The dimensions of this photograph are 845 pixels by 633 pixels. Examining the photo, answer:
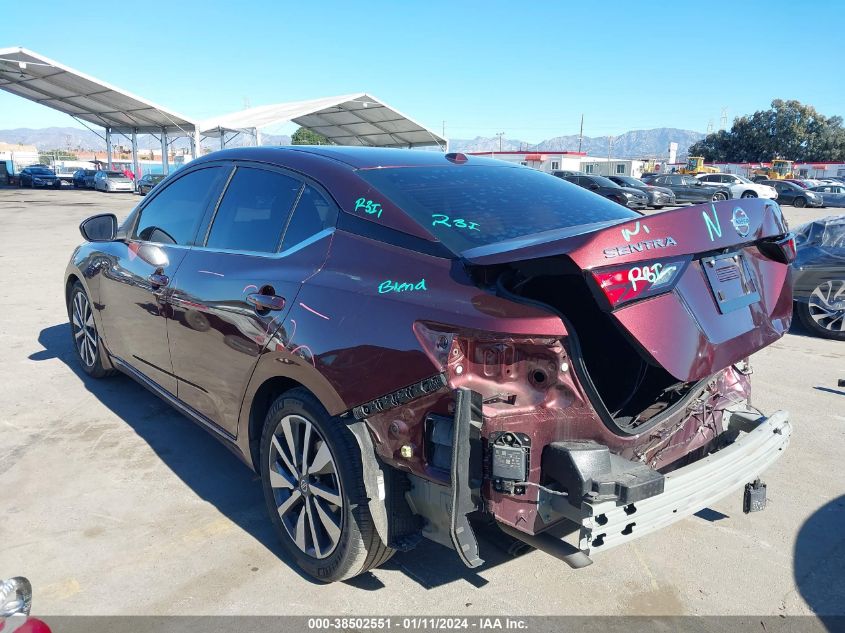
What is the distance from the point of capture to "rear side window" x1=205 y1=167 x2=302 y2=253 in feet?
9.87

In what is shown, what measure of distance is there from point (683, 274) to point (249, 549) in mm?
2221

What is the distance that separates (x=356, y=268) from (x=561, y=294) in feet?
2.53

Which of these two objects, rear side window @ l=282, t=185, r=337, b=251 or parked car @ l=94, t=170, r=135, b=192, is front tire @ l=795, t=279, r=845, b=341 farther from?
parked car @ l=94, t=170, r=135, b=192

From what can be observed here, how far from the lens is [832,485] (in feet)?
12.0

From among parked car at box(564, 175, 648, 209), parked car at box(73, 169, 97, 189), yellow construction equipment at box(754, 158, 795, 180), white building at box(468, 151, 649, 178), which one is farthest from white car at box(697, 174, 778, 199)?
parked car at box(73, 169, 97, 189)

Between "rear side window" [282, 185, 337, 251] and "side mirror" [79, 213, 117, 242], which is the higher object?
"rear side window" [282, 185, 337, 251]

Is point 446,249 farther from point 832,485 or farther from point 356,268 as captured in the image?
point 832,485

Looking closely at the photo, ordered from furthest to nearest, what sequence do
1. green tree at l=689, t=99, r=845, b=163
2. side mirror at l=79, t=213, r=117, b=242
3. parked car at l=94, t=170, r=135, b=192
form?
green tree at l=689, t=99, r=845, b=163
parked car at l=94, t=170, r=135, b=192
side mirror at l=79, t=213, r=117, b=242

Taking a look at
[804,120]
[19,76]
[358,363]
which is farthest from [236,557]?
[804,120]

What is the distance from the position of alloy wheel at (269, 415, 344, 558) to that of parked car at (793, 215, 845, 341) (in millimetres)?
6060

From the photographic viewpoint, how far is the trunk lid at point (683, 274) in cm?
205

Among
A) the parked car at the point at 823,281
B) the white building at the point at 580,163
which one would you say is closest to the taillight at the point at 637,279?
the parked car at the point at 823,281

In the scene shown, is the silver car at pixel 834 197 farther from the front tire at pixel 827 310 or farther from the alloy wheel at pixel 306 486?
the alloy wheel at pixel 306 486

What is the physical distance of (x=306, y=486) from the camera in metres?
2.73
